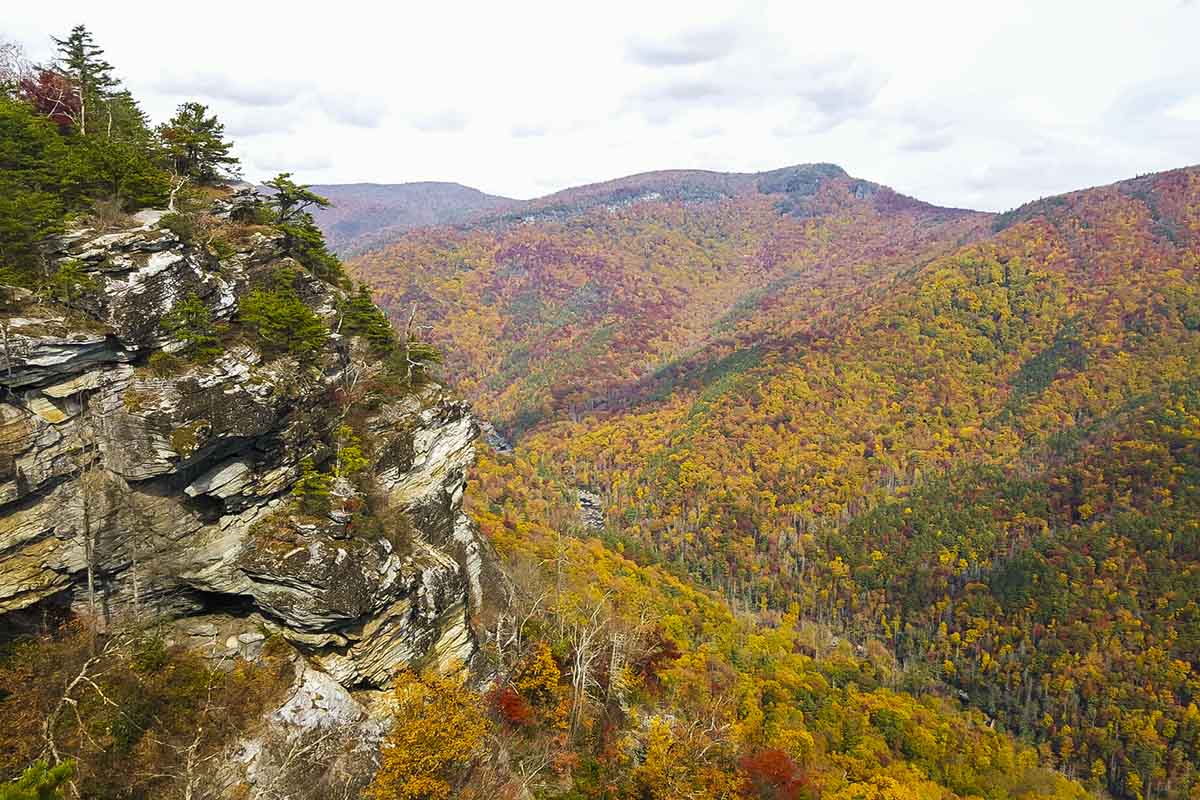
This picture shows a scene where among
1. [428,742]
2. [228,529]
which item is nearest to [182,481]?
[228,529]

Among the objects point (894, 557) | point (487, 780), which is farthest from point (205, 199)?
point (894, 557)

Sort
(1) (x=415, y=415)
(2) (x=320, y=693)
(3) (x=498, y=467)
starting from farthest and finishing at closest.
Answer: (3) (x=498, y=467) → (1) (x=415, y=415) → (2) (x=320, y=693)

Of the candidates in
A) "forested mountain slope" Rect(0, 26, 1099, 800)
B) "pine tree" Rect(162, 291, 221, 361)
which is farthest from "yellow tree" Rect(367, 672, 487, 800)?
"pine tree" Rect(162, 291, 221, 361)

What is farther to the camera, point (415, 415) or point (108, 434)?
point (415, 415)

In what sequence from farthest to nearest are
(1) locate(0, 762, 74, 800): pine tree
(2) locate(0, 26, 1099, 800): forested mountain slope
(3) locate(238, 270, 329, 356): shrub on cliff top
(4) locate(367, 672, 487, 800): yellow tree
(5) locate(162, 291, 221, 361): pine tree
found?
(3) locate(238, 270, 329, 356): shrub on cliff top < (5) locate(162, 291, 221, 361): pine tree < (4) locate(367, 672, 487, 800): yellow tree < (2) locate(0, 26, 1099, 800): forested mountain slope < (1) locate(0, 762, 74, 800): pine tree

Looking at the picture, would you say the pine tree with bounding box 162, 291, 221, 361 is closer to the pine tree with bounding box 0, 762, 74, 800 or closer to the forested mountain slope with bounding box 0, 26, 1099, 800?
the forested mountain slope with bounding box 0, 26, 1099, 800

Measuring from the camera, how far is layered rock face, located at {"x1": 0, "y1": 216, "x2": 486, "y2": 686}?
64.1 ft

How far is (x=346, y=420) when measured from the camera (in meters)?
29.5

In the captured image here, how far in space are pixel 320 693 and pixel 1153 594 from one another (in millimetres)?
152333

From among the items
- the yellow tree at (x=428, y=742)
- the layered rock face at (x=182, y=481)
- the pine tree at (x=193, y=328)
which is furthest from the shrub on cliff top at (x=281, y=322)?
the yellow tree at (x=428, y=742)

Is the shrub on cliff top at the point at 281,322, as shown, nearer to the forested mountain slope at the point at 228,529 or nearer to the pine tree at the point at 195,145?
the forested mountain slope at the point at 228,529

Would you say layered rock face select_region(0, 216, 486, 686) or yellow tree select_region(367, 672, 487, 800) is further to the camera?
yellow tree select_region(367, 672, 487, 800)

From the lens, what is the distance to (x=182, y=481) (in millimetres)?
22656

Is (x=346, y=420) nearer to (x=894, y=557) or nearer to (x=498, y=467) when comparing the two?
(x=498, y=467)
